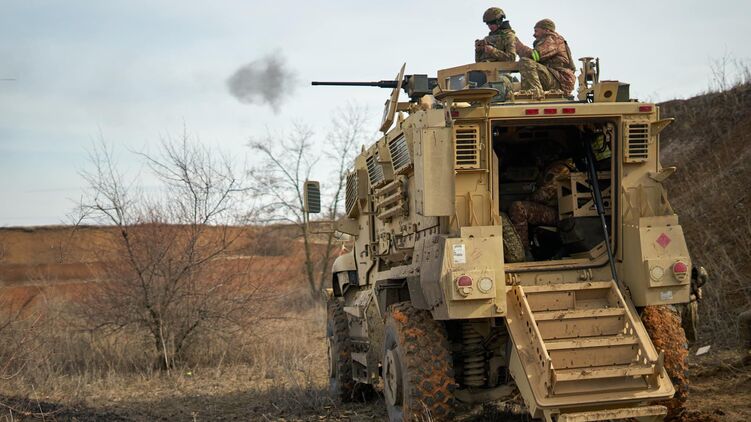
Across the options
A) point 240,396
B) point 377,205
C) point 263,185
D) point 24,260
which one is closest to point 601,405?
point 377,205

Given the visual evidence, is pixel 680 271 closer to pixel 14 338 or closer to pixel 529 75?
pixel 529 75

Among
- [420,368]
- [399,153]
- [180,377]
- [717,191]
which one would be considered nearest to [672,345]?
[420,368]

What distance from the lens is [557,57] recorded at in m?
9.13

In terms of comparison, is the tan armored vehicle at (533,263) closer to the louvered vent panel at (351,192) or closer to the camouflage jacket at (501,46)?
the camouflage jacket at (501,46)

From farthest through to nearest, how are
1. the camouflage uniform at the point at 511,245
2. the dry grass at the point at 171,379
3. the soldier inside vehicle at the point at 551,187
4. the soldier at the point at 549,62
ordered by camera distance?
1. the dry grass at the point at 171,379
2. the soldier at the point at 549,62
3. the soldier inside vehicle at the point at 551,187
4. the camouflage uniform at the point at 511,245

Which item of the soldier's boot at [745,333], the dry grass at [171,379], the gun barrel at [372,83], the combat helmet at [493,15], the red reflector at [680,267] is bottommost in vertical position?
the dry grass at [171,379]

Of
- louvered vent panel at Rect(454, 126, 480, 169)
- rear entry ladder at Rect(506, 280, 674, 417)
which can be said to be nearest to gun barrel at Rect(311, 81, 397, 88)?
louvered vent panel at Rect(454, 126, 480, 169)

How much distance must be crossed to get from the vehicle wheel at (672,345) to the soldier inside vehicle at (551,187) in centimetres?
76

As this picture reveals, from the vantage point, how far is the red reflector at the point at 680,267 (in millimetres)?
7031

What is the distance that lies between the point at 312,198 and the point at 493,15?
3062 mm

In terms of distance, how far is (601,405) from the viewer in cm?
642

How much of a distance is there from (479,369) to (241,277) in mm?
8064

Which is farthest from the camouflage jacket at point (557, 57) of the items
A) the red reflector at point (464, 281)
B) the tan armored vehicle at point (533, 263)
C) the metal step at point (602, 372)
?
the metal step at point (602, 372)

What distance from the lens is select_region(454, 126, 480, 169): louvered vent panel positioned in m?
7.01
